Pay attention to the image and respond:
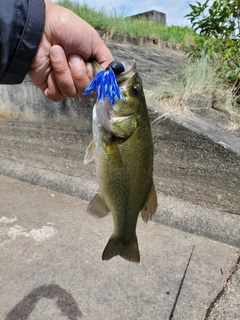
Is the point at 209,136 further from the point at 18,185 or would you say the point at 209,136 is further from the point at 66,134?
the point at 18,185

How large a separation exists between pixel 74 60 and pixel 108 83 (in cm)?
44

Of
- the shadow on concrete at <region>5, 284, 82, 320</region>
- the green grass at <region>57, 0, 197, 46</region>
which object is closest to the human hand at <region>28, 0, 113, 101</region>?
the shadow on concrete at <region>5, 284, 82, 320</region>

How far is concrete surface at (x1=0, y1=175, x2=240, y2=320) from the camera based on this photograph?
7.60 ft

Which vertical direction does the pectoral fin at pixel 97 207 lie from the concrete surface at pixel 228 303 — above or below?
above

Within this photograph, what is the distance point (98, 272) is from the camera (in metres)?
2.66

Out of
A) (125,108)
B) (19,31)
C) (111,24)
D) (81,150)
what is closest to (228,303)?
(125,108)

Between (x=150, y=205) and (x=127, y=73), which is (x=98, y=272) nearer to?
(x=150, y=205)

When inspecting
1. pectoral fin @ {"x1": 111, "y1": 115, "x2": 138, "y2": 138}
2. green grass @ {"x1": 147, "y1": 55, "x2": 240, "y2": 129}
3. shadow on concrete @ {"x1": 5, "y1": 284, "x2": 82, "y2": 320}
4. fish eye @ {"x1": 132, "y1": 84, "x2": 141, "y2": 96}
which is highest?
fish eye @ {"x1": 132, "y1": 84, "x2": 141, "y2": 96}

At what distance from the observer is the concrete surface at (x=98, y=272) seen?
2316 millimetres

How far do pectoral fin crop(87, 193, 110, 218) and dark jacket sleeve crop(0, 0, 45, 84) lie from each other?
821 mm

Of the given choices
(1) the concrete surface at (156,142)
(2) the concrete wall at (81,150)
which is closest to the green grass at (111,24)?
(1) the concrete surface at (156,142)

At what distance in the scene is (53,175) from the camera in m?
4.39

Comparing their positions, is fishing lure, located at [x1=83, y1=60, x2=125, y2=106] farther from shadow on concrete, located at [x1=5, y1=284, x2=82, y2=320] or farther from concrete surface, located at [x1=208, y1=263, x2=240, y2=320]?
concrete surface, located at [x1=208, y1=263, x2=240, y2=320]

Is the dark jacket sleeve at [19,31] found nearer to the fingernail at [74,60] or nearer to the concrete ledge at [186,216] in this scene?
the fingernail at [74,60]
